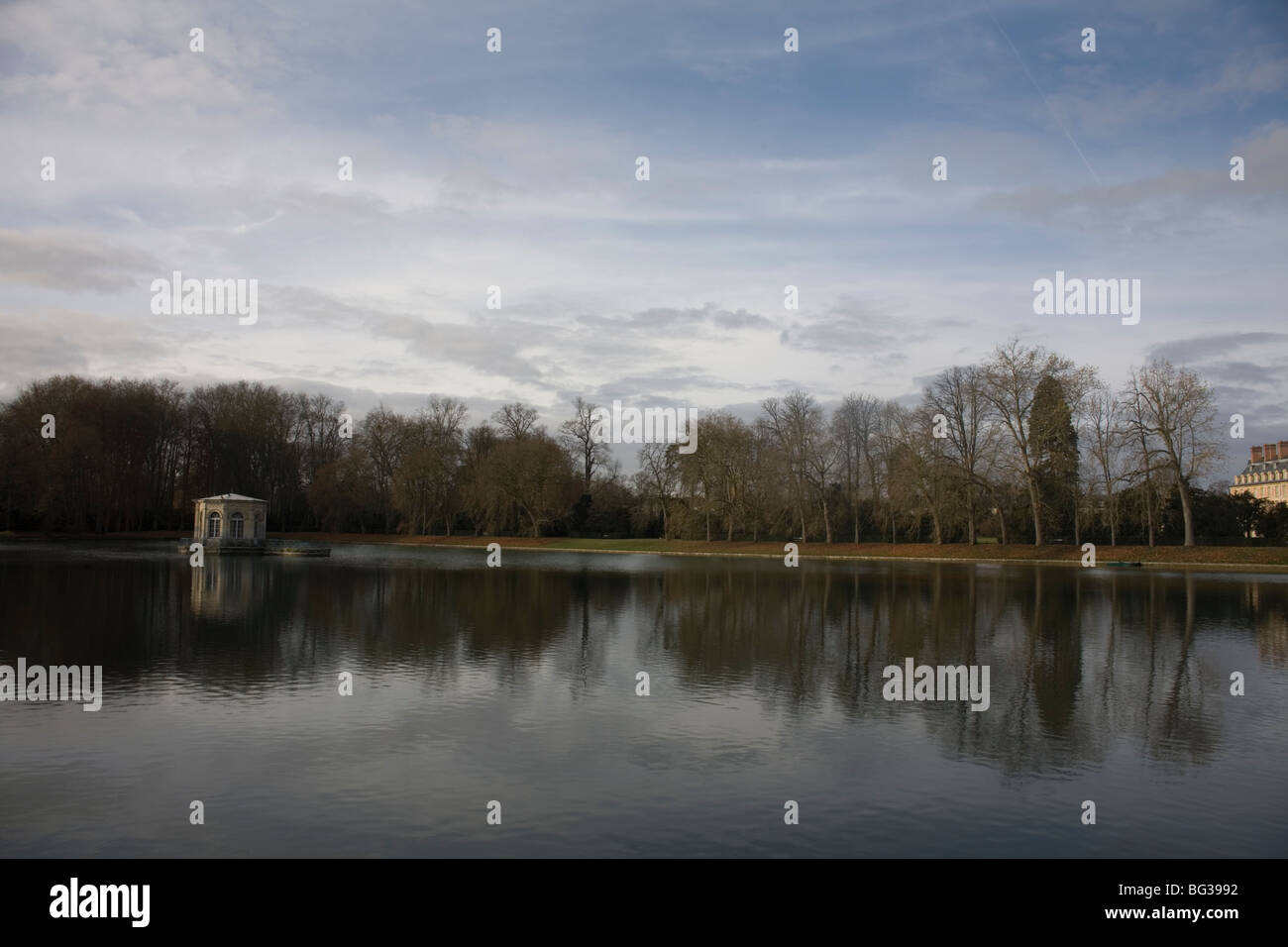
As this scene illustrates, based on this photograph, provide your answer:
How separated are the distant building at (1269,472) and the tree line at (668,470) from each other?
2608 inches

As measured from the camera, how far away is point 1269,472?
125m

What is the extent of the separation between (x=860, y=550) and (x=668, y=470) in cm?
1760

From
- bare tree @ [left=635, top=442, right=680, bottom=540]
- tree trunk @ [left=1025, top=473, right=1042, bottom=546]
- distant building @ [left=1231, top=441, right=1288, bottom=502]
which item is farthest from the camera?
distant building @ [left=1231, top=441, right=1288, bottom=502]

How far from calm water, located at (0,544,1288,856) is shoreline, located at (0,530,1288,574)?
30.9 meters

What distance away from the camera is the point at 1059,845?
8422 millimetres

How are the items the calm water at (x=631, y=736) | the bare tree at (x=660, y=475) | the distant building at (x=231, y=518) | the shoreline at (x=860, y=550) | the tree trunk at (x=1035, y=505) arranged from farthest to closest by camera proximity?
the bare tree at (x=660, y=475) < the distant building at (x=231, y=518) < the tree trunk at (x=1035, y=505) < the shoreline at (x=860, y=550) < the calm water at (x=631, y=736)

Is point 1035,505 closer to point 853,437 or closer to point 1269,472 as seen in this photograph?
point 853,437

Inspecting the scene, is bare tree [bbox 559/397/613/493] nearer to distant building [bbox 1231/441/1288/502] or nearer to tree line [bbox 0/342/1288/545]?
tree line [bbox 0/342/1288/545]

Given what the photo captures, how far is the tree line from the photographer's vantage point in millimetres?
57906

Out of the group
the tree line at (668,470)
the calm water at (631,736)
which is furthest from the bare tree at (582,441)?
the calm water at (631,736)

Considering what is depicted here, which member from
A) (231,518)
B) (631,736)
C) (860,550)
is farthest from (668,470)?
(631,736)

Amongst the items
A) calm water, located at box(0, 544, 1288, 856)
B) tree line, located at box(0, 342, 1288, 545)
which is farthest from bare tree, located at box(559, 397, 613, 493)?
calm water, located at box(0, 544, 1288, 856)

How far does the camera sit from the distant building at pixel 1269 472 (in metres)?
122

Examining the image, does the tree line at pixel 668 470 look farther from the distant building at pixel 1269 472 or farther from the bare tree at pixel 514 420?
the distant building at pixel 1269 472
